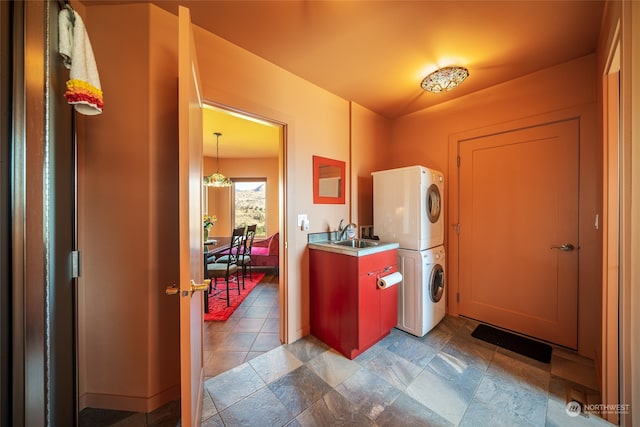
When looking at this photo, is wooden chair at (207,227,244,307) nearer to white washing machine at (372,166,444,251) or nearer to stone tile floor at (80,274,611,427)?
stone tile floor at (80,274,611,427)

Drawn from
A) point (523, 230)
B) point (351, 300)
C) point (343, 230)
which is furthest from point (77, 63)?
point (523, 230)

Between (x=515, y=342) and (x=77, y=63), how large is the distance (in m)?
3.57

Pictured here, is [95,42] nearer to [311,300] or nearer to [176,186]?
[176,186]

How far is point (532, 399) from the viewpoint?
1467mm

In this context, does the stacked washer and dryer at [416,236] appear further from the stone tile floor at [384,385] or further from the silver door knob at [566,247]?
the silver door knob at [566,247]

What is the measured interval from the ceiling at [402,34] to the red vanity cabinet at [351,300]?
169 centimetres

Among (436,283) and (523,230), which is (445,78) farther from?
(436,283)

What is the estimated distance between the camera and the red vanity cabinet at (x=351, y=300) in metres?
1.84

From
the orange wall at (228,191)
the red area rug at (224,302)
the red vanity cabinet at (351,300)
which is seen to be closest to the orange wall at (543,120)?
the red vanity cabinet at (351,300)

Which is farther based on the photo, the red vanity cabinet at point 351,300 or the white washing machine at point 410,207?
the white washing machine at point 410,207

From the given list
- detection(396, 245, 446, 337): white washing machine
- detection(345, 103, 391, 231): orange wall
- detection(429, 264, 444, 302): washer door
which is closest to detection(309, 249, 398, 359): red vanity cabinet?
detection(396, 245, 446, 337): white washing machine

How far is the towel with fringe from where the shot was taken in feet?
2.99

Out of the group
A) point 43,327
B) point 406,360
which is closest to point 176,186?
point 43,327

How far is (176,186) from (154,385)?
4.20ft
